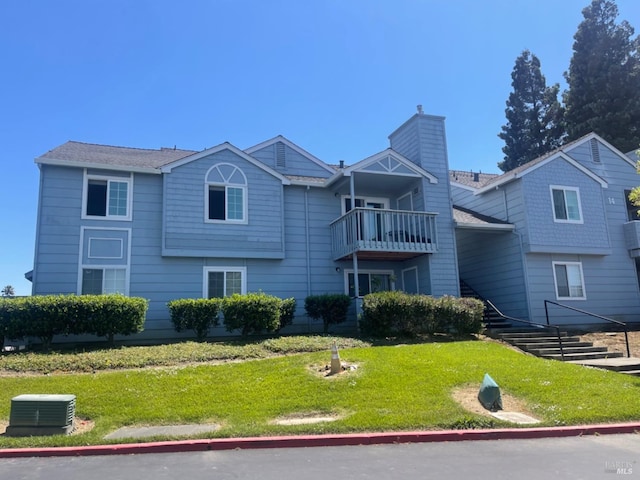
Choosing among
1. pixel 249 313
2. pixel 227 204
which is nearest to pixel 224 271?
pixel 227 204

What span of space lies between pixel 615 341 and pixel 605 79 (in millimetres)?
23585

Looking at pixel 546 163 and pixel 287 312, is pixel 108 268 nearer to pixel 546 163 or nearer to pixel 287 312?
pixel 287 312

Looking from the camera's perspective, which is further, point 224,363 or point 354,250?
point 354,250

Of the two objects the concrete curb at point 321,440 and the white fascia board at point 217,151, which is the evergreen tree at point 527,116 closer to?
the white fascia board at point 217,151

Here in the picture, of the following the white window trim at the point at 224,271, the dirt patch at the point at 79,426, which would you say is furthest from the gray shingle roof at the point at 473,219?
the dirt patch at the point at 79,426

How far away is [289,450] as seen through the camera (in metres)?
6.64

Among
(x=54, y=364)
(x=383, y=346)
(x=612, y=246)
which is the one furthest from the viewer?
(x=612, y=246)

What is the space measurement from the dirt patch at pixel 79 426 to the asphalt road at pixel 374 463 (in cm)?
105

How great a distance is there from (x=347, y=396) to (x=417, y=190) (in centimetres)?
1125

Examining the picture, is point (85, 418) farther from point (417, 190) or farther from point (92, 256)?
point (417, 190)

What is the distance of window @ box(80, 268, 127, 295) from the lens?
14852 mm

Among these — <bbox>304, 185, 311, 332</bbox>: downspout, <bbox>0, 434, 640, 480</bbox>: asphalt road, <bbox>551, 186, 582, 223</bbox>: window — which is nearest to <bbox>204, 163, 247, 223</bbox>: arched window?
<bbox>304, 185, 311, 332</bbox>: downspout

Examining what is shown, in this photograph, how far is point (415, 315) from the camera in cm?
1441

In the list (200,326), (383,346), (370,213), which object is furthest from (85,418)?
(370,213)
